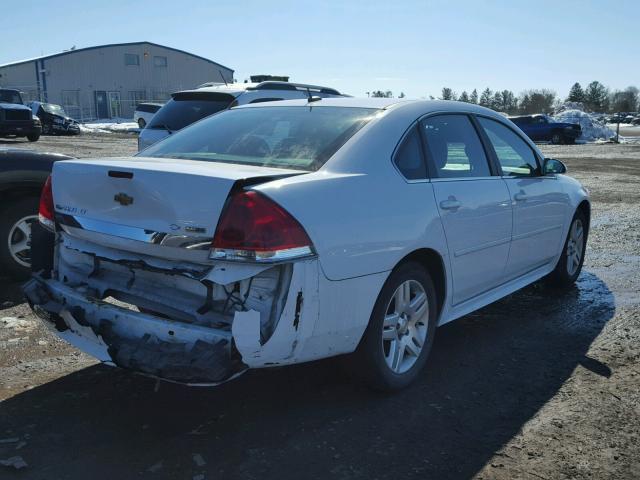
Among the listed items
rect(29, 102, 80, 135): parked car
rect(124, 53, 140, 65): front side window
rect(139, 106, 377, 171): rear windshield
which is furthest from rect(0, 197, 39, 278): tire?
rect(124, 53, 140, 65): front side window

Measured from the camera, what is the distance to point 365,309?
3174 millimetres

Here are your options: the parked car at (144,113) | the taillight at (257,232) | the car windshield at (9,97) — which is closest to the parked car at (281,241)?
the taillight at (257,232)

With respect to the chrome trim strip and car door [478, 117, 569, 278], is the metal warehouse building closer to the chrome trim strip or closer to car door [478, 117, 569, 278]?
car door [478, 117, 569, 278]

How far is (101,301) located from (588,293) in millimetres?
4422

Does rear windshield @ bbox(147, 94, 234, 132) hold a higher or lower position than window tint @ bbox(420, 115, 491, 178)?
higher

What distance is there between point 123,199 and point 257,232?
786 mm

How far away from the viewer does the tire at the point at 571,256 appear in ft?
18.6

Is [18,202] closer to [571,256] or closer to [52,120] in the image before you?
[571,256]

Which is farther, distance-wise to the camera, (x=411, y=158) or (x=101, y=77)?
(x=101, y=77)

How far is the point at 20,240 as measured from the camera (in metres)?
5.39

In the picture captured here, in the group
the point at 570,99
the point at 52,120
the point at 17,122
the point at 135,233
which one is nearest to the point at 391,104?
the point at 135,233

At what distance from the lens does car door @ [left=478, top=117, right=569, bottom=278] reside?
4570mm

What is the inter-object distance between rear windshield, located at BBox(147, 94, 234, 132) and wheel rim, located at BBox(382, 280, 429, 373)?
210 inches

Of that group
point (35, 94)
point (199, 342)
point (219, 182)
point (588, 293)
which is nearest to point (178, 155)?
point (219, 182)
